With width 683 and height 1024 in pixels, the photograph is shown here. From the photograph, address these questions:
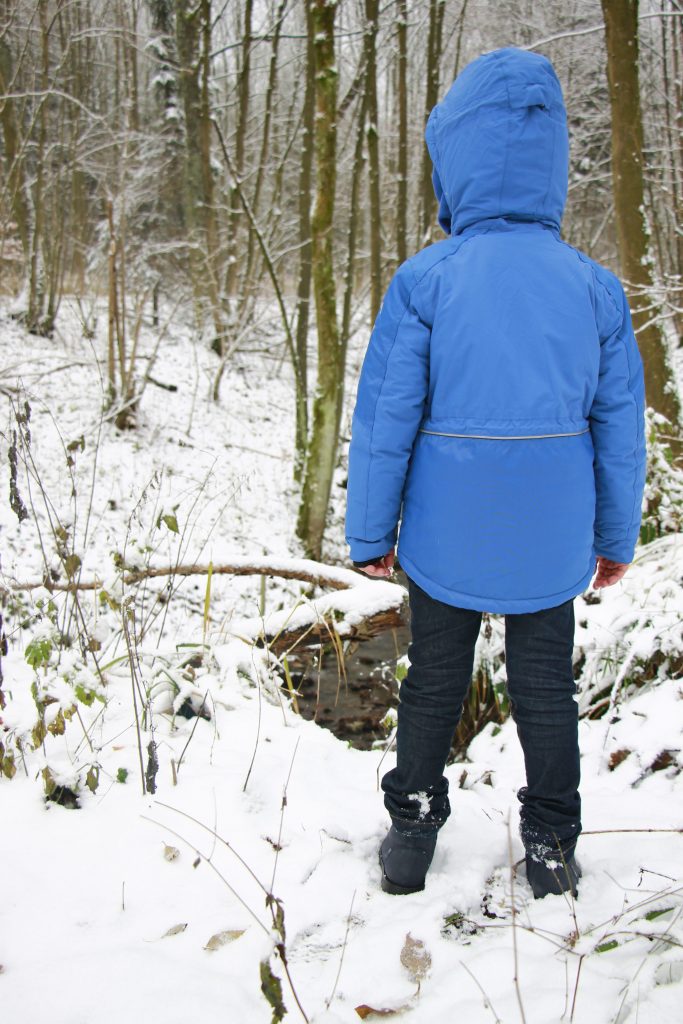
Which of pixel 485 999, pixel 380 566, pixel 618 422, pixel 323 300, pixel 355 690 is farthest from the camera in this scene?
pixel 323 300

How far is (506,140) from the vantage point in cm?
141

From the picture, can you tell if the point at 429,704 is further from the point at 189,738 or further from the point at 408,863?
the point at 189,738

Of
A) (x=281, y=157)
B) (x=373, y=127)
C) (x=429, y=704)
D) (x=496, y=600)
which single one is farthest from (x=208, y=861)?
(x=281, y=157)

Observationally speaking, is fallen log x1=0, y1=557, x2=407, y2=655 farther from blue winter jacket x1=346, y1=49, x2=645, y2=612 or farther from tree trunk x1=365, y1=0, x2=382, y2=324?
tree trunk x1=365, y1=0, x2=382, y2=324

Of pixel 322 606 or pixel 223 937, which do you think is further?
pixel 322 606

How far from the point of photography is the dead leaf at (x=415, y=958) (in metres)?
1.41

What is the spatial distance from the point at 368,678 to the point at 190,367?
8887 mm

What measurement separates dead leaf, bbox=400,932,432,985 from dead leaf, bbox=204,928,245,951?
0.37 m

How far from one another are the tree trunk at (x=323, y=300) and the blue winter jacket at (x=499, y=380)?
5164mm

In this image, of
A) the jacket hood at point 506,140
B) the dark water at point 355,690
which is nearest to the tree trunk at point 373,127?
the dark water at point 355,690

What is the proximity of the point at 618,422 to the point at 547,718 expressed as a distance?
733 mm

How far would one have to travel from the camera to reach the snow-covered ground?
133 cm

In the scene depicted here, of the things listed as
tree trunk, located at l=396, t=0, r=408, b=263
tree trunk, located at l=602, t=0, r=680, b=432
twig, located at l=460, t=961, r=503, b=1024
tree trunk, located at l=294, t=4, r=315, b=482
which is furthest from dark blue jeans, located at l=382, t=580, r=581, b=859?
tree trunk, located at l=396, t=0, r=408, b=263

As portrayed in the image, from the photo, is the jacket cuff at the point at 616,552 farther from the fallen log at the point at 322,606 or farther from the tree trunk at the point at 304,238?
the tree trunk at the point at 304,238
